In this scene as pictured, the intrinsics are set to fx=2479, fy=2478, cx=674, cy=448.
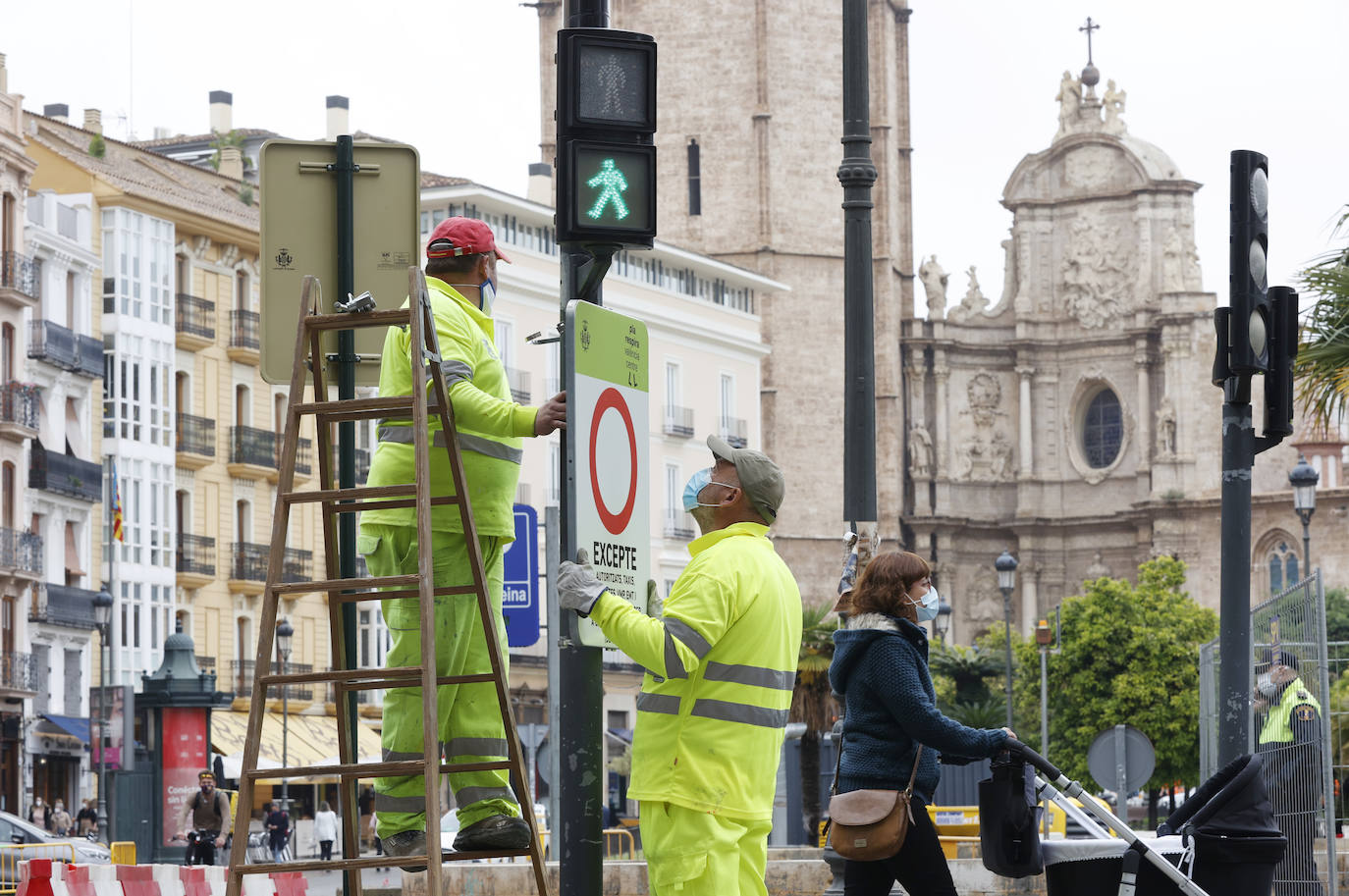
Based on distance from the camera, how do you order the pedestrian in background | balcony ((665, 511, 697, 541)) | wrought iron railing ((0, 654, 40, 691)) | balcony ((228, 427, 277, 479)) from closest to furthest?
the pedestrian in background, wrought iron railing ((0, 654, 40, 691)), balcony ((228, 427, 277, 479)), balcony ((665, 511, 697, 541))

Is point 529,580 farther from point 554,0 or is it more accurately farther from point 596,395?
point 554,0

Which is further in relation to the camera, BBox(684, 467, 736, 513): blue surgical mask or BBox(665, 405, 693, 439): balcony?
BBox(665, 405, 693, 439): balcony

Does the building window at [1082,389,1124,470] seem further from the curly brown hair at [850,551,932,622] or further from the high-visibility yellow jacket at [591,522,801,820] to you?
the high-visibility yellow jacket at [591,522,801,820]

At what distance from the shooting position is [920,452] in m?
78.8

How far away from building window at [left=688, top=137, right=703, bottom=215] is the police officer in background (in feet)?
214

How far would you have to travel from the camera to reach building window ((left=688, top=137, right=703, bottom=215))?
76.5 meters

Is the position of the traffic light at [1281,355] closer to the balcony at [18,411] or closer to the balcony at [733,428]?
the balcony at [18,411]

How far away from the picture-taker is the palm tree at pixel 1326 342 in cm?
1346

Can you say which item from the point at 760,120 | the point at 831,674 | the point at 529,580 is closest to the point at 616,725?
the point at 760,120

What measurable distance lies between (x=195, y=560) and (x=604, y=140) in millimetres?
47395

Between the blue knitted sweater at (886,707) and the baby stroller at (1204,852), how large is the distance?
1.13 ft

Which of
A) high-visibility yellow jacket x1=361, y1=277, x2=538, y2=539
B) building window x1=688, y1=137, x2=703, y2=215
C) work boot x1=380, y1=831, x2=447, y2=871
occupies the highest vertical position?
building window x1=688, y1=137, x2=703, y2=215

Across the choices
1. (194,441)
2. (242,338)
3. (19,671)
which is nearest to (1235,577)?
(19,671)

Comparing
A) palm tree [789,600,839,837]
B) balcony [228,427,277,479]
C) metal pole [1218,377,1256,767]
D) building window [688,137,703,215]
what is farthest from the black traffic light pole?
building window [688,137,703,215]
